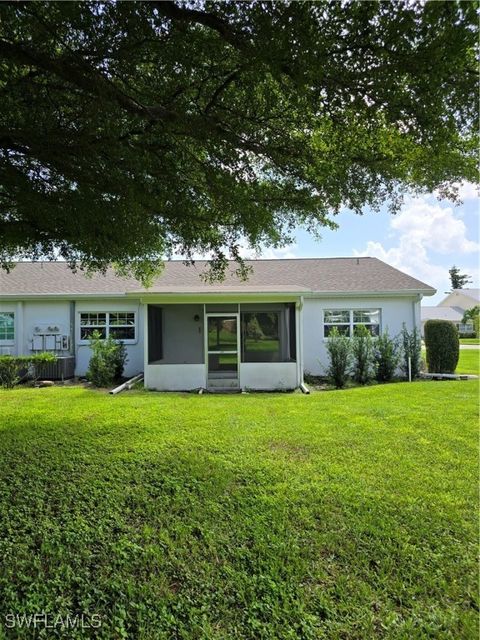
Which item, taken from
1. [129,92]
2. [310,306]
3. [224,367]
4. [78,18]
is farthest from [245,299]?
[78,18]

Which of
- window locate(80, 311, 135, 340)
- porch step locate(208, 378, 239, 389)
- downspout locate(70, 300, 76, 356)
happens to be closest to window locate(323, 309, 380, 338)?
porch step locate(208, 378, 239, 389)

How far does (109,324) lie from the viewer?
49.5 feet

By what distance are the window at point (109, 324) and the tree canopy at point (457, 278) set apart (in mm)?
80660

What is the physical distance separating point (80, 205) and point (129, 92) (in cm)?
158

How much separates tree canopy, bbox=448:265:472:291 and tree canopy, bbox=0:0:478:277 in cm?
8543

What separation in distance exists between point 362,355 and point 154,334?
22.8ft

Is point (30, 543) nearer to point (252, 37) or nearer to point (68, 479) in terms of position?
point (68, 479)

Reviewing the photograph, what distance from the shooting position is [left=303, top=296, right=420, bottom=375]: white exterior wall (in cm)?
1488

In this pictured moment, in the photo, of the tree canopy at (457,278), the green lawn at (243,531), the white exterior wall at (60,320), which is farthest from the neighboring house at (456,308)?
the green lawn at (243,531)

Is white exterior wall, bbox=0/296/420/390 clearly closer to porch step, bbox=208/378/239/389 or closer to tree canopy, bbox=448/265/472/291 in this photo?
porch step, bbox=208/378/239/389

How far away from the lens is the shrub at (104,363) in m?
12.5

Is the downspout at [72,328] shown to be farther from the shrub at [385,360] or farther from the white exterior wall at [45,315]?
the shrub at [385,360]

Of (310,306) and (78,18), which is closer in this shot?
(78,18)

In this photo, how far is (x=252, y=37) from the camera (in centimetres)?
290
